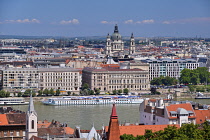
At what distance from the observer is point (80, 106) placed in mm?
35500

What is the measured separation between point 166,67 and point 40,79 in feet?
36.3

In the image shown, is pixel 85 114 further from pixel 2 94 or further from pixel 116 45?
pixel 116 45

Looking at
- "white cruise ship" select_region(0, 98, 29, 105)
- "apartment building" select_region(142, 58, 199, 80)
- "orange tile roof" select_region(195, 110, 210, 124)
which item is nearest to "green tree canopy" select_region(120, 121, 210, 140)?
"orange tile roof" select_region(195, 110, 210, 124)

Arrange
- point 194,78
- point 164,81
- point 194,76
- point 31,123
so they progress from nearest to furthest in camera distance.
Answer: point 31,123, point 194,76, point 194,78, point 164,81

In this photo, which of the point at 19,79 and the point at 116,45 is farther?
the point at 116,45

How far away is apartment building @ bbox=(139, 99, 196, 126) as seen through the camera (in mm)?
19516

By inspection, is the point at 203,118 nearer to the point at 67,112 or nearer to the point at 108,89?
the point at 67,112

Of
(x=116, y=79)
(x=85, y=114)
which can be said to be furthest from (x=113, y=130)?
(x=116, y=79)

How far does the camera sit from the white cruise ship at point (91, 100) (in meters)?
36.7

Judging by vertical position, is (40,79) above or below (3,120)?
below

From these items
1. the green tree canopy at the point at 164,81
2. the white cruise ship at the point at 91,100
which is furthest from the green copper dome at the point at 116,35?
the white cruise ship at the point at 91,100

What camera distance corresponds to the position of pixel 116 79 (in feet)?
144

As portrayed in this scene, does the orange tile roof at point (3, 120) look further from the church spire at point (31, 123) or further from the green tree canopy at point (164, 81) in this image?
the green tree canopy at point (164, 81)

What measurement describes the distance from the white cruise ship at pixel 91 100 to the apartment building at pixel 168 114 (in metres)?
15.9
